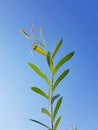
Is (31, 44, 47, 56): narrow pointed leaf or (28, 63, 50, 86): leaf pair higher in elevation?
(31, 44, 47, 56): narrow pointed leaf

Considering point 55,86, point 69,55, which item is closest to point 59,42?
point 69,55

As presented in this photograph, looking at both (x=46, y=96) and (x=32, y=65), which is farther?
→ (x=32, y=65)

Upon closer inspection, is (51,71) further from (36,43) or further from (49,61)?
(36,43)

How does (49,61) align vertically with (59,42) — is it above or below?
below

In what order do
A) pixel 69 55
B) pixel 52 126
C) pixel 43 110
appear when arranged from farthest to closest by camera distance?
1. pixel 69 55
2. pixel 43 110
3. pixel 52 126

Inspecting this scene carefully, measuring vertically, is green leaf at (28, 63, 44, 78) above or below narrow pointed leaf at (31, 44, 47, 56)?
below

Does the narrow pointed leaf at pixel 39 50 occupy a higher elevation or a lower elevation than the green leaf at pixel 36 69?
higher

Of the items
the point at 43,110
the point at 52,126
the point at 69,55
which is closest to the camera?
the point at 52,126

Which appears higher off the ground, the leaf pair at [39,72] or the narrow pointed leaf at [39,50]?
the narrow pointed leaf at [39,50]

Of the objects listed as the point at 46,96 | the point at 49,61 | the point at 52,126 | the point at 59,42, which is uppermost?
the point at 59,42

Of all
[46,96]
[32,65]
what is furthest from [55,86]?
[32,65]
